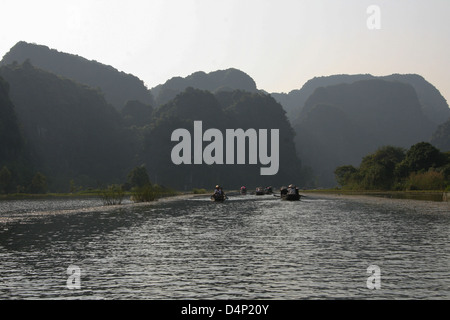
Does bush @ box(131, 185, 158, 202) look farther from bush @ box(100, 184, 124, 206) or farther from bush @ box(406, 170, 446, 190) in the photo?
bush @ box(406, 170, 446, 190)

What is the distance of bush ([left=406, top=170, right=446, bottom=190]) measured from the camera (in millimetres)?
101225

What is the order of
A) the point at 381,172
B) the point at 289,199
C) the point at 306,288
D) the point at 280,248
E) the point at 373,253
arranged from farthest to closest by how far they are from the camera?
the point at 381,172 < the point at 289,199 < the point at 280,248 < the point at 373,253 < the point at 306,288

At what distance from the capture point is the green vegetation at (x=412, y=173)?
104m

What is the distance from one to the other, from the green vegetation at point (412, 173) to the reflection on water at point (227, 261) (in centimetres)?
7265

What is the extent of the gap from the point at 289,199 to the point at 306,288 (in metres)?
66.3

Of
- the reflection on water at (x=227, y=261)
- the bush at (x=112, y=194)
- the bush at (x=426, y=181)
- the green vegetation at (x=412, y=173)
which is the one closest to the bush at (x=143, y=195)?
the bush at (x=112, y=194)

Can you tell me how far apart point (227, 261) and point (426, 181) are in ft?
309

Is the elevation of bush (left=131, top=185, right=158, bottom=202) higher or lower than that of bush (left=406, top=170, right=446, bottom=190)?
lower

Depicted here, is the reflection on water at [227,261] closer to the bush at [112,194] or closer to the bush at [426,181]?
the bush at [112,194]

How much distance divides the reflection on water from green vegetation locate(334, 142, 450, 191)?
72.6m

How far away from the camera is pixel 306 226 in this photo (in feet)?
120

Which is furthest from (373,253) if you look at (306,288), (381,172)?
(381,172)

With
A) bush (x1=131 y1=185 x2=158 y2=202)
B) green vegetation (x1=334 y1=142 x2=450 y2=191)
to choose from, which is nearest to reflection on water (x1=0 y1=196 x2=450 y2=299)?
bush (x1=131 y1=185 x2=158 y2=202)
